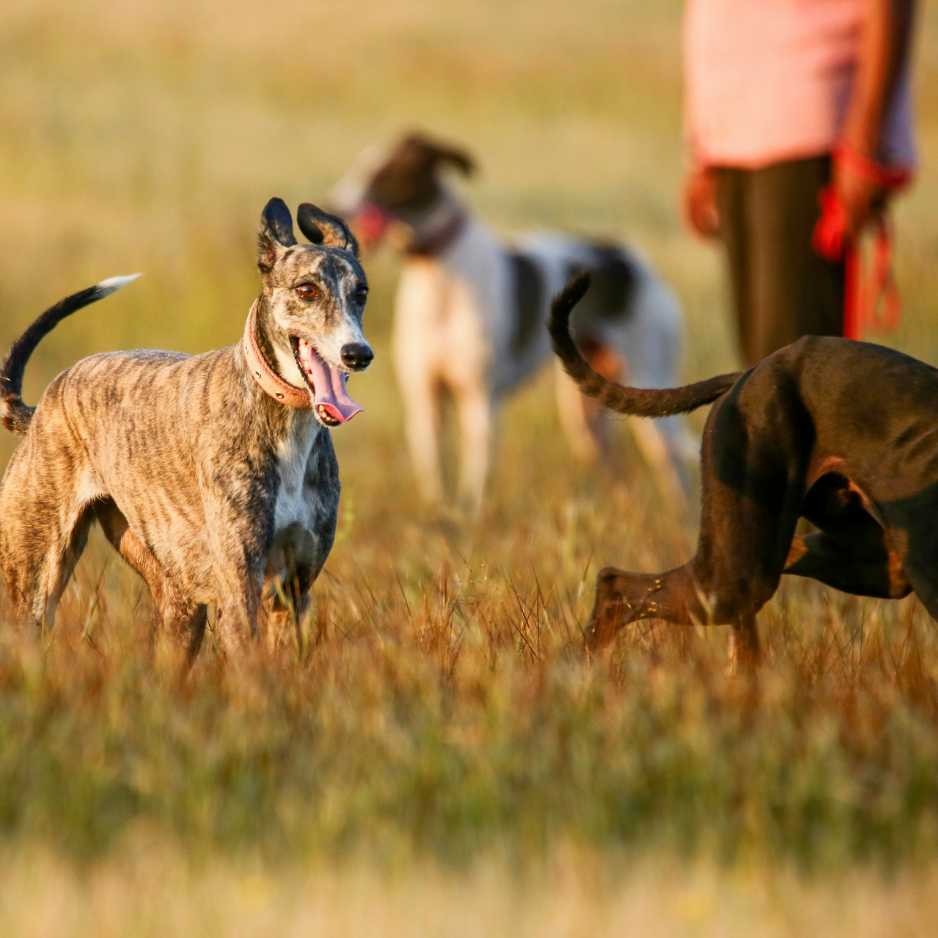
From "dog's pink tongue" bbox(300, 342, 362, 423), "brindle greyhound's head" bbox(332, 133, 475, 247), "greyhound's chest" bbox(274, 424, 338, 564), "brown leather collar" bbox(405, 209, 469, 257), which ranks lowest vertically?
"greyhound's chest" bbox(274, 424, 338, 564)

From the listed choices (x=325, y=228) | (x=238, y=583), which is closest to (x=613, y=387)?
(x=325, y=228)

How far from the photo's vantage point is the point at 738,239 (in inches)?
256

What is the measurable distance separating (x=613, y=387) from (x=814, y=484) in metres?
0.66

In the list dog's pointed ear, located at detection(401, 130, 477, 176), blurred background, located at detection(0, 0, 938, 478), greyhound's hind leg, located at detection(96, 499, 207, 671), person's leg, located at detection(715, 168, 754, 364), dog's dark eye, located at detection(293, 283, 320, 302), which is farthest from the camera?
blurred background, located at detection(0, 0, 938, 478)

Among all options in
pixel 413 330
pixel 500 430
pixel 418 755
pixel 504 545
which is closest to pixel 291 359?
pixel 418 755

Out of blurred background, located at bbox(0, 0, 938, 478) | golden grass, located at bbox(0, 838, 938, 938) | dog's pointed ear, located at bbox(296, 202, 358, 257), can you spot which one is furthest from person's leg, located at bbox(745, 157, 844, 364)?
blurred background, located at bbox(0, 0, 938, 478)

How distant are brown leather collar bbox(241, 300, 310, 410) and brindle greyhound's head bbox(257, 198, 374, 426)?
0.06 feet

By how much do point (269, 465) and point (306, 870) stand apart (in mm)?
1454

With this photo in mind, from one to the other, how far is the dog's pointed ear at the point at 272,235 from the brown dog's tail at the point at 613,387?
741 millimetres

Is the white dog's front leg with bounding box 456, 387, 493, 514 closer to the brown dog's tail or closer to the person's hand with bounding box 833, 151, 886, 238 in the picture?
the person's hand with bounding box 833, 151, 886, 238

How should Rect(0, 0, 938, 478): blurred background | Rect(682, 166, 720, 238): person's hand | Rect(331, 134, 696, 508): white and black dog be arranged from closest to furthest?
Rect(682, 166, 720, 238): person's hand, Rect(331, 134, 696, 508): white and black dog, Rect(0, 0, 938, 478): blurred background

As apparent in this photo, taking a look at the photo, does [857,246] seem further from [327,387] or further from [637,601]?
[327,387]

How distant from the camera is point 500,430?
12.3 metres

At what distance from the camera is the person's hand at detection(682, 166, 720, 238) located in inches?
269
